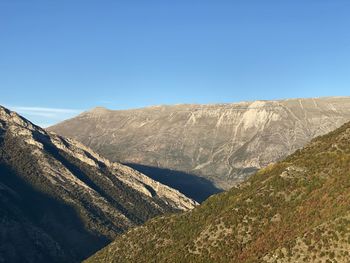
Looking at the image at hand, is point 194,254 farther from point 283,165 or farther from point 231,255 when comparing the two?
point 283,165

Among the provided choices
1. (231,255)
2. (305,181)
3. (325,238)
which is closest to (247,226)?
(231,255)

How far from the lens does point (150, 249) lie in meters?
129

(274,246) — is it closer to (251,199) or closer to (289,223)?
(289,223)

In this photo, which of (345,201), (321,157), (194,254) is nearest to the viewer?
(345,201)

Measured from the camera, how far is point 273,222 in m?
106

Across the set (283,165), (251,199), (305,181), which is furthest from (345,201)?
(283,165)

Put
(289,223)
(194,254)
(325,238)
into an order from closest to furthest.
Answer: (325,238), (289,223), (194,254)

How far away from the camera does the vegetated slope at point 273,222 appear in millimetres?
89125

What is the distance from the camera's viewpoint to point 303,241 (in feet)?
294

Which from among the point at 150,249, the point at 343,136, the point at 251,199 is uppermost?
the point at 343,136

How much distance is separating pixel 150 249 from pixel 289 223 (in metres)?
39.9

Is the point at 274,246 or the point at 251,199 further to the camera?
the point at 251,199

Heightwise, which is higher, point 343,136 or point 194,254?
point 343,136

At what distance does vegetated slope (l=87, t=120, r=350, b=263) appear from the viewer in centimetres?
8912
